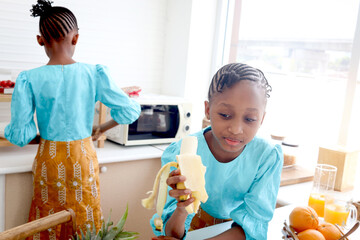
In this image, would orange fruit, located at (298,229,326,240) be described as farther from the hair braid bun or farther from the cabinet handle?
the hair braid bun

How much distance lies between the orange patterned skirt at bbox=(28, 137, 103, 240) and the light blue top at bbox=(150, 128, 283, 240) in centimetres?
58

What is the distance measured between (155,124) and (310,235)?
138cm

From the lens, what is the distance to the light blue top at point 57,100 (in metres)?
1.51

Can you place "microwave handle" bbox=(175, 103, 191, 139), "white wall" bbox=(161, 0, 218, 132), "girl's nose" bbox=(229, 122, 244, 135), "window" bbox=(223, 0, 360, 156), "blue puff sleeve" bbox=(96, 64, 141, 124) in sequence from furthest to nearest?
"white wall" bbox=(161, 0, 218, 132)
"microwave handle" bbox=(175, 103, 191, 139)
"window" bbox=(223, 0, 360, 156)
"blue puff sleeve" bbox=(96, 64, 141, 124)
"girl's nose" bbox=(229, 122, 244, 135)

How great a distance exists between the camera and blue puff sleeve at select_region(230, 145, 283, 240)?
1.08 meters

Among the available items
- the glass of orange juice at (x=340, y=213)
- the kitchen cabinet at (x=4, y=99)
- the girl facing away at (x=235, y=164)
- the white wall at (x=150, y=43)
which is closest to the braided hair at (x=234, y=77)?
the girl facing away at (x=235, y=164)

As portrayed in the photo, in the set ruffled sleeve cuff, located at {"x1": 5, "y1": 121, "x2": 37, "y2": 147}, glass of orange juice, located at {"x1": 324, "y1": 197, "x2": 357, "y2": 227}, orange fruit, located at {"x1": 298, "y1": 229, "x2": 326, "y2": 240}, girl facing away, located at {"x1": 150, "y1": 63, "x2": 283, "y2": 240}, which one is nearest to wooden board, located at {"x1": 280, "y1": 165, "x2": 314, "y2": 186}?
glass of orange juice, located at {"x1": 324, "y1": 197, "x2": 357, "y2": 227}

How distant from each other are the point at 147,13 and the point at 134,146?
103 centimetres

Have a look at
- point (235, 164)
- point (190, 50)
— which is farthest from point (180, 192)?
point (190, 50)

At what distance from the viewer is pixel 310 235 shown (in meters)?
0.99

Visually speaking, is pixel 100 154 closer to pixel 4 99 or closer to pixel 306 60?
pixel 4 99

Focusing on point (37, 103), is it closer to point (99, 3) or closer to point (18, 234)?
point (18, 234)

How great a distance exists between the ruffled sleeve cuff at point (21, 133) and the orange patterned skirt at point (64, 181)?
68mm

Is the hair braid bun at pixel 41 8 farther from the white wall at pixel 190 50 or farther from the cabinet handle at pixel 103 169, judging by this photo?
the white wall at pixel 190 50
